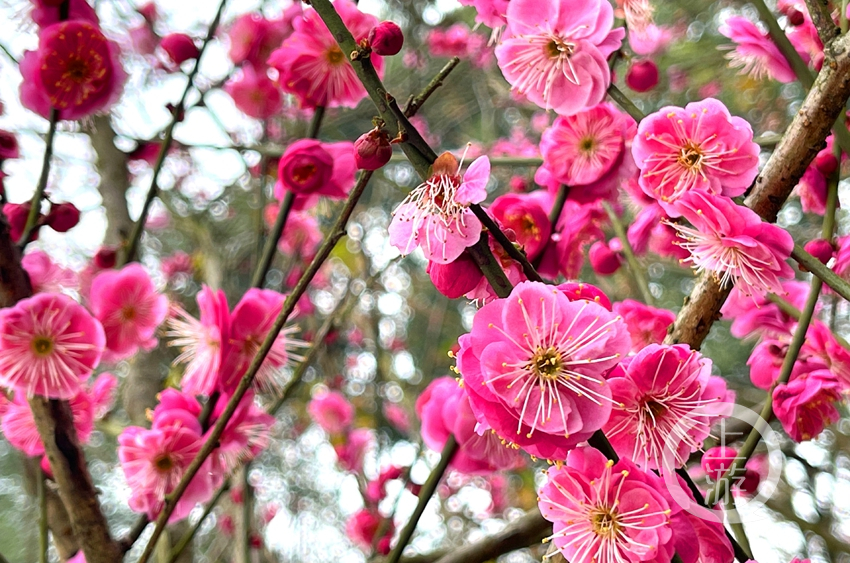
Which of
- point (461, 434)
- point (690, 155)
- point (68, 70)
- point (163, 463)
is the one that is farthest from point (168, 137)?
point (690, 155)

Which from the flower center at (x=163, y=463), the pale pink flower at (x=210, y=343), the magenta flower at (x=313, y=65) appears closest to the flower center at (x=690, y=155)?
the magenta flower at (x=313, y=65)

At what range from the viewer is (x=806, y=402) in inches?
26.9

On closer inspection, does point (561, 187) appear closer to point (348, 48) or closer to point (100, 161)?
point (348, 48)

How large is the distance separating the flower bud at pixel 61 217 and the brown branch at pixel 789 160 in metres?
0.72

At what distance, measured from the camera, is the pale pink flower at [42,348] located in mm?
750

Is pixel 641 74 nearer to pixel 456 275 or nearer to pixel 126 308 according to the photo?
pixel 456 275

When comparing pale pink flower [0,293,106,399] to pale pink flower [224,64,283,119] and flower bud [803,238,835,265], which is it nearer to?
pale pink flower [224,64,283,119]

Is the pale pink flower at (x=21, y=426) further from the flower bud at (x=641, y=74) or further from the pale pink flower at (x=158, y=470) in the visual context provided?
the flower bud at (x=641, y=74)

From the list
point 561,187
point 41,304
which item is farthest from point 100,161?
point 561,187

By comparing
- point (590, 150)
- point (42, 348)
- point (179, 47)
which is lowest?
point (42, 348)

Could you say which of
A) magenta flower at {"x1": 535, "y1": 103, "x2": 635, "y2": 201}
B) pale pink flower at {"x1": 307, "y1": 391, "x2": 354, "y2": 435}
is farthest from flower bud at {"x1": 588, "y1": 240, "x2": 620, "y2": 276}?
pale pink flower at {"x1": 307, "y1": 391, "x2": 354, "y2": 435}

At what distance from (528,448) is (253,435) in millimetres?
501

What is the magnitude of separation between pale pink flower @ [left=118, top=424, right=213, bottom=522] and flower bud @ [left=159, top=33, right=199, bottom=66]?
0.53 meters

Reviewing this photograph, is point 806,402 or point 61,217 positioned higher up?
point 61,217
